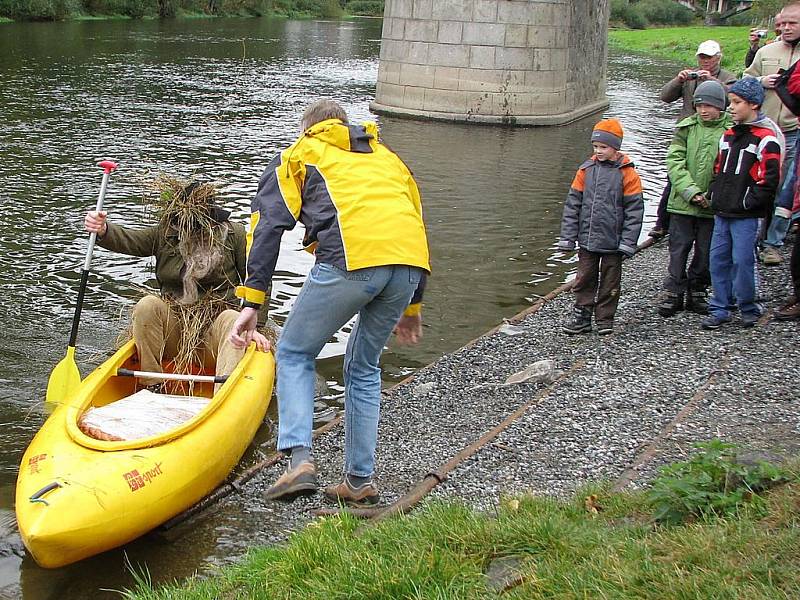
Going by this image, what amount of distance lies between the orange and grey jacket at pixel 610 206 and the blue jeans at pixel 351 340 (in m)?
3.13

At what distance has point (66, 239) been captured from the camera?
11516 mm

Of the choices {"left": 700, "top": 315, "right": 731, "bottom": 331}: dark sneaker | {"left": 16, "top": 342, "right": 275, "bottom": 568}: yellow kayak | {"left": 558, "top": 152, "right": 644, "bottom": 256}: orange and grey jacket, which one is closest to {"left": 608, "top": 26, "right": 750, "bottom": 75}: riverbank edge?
{"left": 700, "top": 315, "right": 731, "bottom": 331}: dark sneaker

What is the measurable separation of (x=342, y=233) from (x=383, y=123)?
61.7ft

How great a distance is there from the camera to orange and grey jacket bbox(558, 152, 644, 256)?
293 inches

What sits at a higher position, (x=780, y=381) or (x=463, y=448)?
(x=780, y=381)

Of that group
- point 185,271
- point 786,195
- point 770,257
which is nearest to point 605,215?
point 786,195

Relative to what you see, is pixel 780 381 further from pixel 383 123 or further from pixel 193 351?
pixel 383 123

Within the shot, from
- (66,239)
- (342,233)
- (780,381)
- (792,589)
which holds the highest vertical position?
(342,233)

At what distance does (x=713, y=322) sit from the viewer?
24.8 feet

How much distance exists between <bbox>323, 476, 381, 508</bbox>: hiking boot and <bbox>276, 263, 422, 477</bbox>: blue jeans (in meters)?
0.08

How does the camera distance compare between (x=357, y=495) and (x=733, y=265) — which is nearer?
(x=357, y=495)

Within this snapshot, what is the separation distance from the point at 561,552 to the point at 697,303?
5058mm

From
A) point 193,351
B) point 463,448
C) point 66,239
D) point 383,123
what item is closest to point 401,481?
point 463,448

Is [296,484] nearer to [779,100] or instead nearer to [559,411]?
[559,411]
